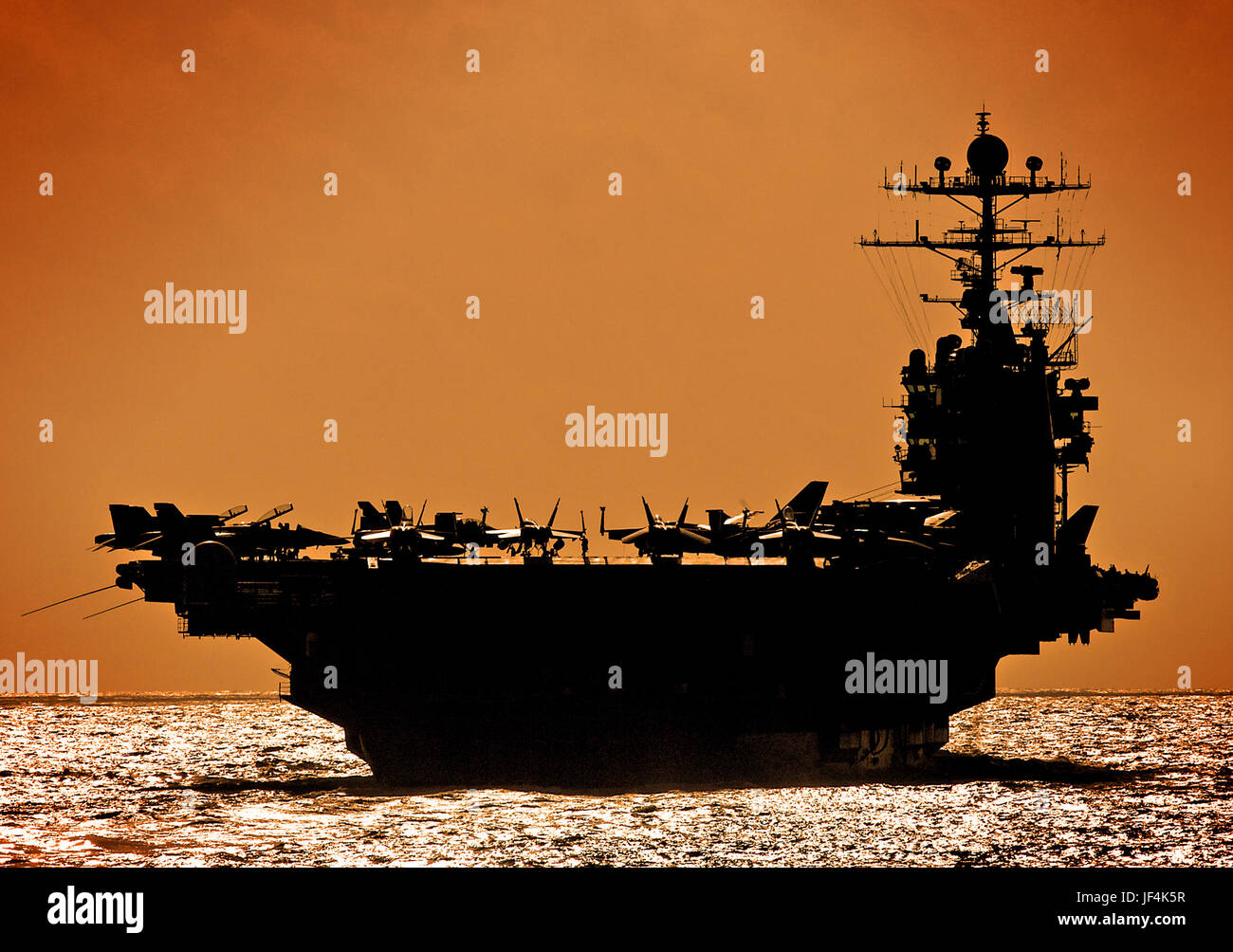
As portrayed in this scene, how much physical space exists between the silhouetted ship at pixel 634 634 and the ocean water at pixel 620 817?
1.26 metres

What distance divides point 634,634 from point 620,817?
13.9ft

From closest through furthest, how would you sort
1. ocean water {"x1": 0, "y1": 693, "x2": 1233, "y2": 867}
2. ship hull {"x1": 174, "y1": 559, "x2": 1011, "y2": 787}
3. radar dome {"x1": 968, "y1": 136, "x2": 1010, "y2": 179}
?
ocean water {"x1": 0, "y1": 693, "x2": 1233, "y2": 867} → ship hull {"x1": 174, "y1": 559, "x2": 1011, "y2": 787} → radar dome {"x1": 968, "y1": 136, "x2": 1010, "y2": 179}

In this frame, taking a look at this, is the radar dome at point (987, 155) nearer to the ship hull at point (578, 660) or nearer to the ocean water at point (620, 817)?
the ship hull at point (578, 660)

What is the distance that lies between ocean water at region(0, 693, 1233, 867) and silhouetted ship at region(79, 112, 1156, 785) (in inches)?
49.7

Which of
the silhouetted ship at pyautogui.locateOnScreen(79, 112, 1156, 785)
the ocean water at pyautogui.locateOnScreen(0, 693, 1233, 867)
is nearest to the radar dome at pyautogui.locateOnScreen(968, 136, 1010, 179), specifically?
the silhouetted ship at pyautogui.locateOnScreen(79, 112, 1156, 785)

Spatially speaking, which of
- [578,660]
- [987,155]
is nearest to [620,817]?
[578,660]

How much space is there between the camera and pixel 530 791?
32.7 meters

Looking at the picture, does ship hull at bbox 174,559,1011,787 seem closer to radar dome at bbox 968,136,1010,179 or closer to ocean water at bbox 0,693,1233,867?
ocean water at bbox 0,693,1233,867

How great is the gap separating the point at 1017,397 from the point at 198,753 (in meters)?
28.0

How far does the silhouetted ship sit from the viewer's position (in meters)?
32.1

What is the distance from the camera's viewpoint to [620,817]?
2966cm
